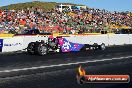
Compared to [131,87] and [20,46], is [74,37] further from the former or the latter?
[131,87]

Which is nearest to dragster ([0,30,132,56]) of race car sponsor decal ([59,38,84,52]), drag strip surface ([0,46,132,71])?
race car sponsor decal ([59,38,84,52])

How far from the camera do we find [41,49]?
21.1 m

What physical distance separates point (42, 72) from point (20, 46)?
1182 centimetres

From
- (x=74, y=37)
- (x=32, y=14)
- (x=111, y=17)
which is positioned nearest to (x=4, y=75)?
(x=74, y=37)

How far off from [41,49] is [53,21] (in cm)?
2505

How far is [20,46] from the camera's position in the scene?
24984 mm

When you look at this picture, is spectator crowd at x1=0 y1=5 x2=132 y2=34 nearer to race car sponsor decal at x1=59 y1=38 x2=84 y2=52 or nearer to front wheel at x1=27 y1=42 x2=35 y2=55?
race car sponsor decal at x1=59 y1=38 x2=84 y2=52

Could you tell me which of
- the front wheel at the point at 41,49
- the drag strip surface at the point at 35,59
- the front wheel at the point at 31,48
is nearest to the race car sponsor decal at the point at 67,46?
the front wheel at the point at 41,49

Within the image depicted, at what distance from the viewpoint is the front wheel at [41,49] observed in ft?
68.9

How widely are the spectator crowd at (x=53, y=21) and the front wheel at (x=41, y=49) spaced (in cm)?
1367

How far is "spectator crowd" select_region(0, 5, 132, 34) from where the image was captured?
1566 inches

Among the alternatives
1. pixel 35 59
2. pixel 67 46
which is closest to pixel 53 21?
pixel 67 46

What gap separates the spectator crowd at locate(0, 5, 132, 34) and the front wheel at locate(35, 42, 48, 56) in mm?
13673

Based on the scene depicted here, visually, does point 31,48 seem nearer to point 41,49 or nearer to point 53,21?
point 41,49
